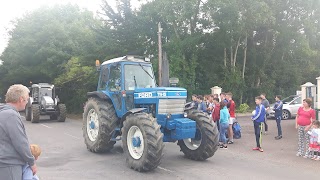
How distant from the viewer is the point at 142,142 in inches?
282

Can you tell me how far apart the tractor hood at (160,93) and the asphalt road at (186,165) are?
1.68 m

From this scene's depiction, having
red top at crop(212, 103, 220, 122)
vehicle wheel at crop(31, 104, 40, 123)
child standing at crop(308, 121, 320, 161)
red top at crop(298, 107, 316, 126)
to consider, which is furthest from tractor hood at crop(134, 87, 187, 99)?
vehicle wheel at crop(31, 104, 40, 123)

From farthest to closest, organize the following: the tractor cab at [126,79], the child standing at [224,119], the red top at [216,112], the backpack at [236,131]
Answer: the backpack at [236,131], the red top at [216,112], the child standing at [224,119], the tractor cab at [126,79]

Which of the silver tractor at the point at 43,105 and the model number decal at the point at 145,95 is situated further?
the silver tractor at the point at 43,105

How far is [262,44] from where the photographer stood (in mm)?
28812

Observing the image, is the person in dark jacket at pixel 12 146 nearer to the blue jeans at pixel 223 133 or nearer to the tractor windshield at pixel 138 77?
the tractor windshield at pixel 138 77

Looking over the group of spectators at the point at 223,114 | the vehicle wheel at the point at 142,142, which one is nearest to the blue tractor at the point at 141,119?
the vehicle wheel at the point at 142,142

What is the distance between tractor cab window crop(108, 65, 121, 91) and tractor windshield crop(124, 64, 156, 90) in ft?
0.79

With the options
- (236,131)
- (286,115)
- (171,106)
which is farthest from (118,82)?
(286,115)

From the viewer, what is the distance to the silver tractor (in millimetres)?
18922

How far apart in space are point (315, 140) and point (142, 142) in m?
4.71

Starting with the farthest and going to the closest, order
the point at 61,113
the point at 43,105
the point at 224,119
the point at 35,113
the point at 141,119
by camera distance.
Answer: the point at 43,105, the point at 61,113, the point at 35,113, the point at 224,119, the point at 141,119

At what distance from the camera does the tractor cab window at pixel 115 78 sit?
8.78 meters

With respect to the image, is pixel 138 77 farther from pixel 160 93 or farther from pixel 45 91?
pixel 45 91
